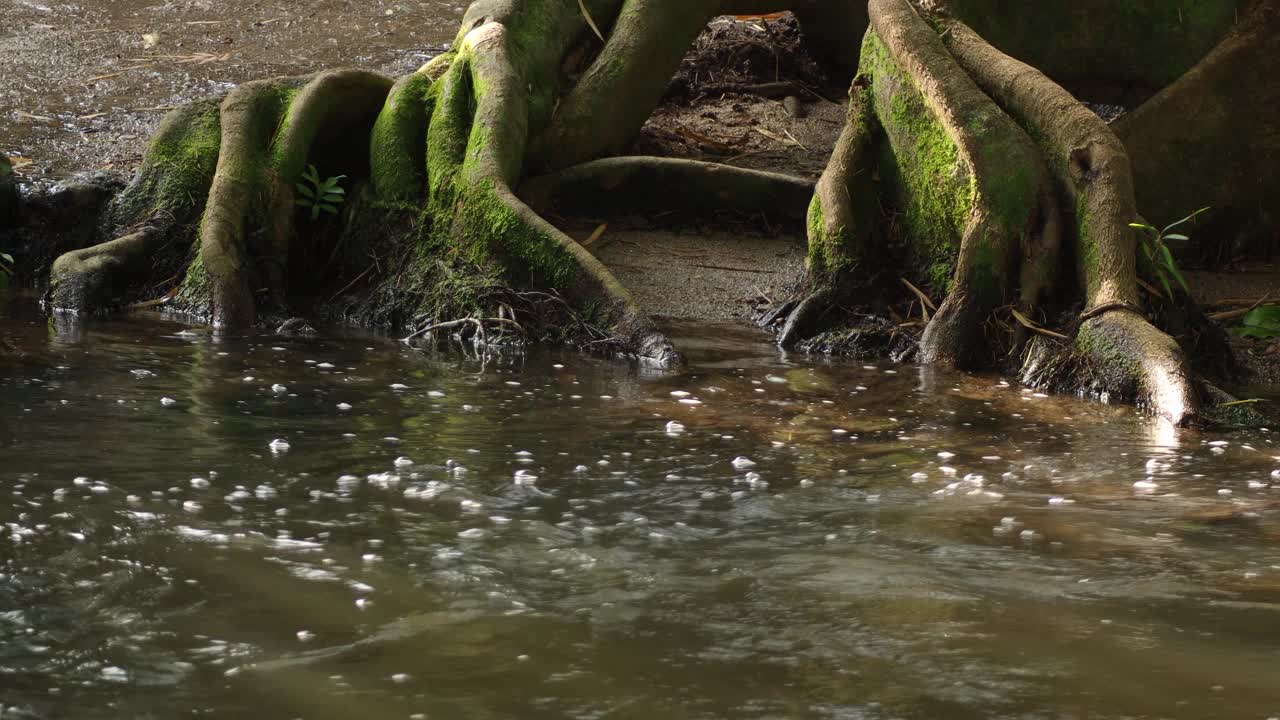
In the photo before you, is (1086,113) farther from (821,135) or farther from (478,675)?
(478,675)

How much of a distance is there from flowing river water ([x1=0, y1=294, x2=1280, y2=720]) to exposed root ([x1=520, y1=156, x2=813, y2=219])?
12.1ft

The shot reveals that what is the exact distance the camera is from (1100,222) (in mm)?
8039

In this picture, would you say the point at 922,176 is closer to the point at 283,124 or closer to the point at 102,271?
the point at 283,124

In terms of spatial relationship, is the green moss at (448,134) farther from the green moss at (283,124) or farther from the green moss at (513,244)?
the green moss at (283,124)

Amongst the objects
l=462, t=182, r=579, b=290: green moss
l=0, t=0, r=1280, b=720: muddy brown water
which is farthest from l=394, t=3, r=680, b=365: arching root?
l=0, t=0, r=1280, b=720: muddy brown water

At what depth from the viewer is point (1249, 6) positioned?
9727mm

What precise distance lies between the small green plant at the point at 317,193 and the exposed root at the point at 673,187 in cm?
164

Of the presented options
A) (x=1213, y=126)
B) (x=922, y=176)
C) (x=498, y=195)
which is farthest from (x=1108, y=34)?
(x=498, y=195)

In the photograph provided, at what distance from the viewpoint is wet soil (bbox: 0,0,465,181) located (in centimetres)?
1218

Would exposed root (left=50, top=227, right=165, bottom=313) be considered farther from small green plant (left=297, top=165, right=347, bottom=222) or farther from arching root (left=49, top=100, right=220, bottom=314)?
small green plant (left=297, top=165, right=347, bottom=222)

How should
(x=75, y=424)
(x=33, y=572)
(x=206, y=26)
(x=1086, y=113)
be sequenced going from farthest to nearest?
1. (x=206, y=26)
2. (x=1086, y=113)
3. (x=75, y=424)
4. (x=33, y=572)

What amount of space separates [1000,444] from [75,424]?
4264 mm

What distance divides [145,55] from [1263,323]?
11.0 m

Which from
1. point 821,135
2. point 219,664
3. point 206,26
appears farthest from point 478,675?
point 206,26
